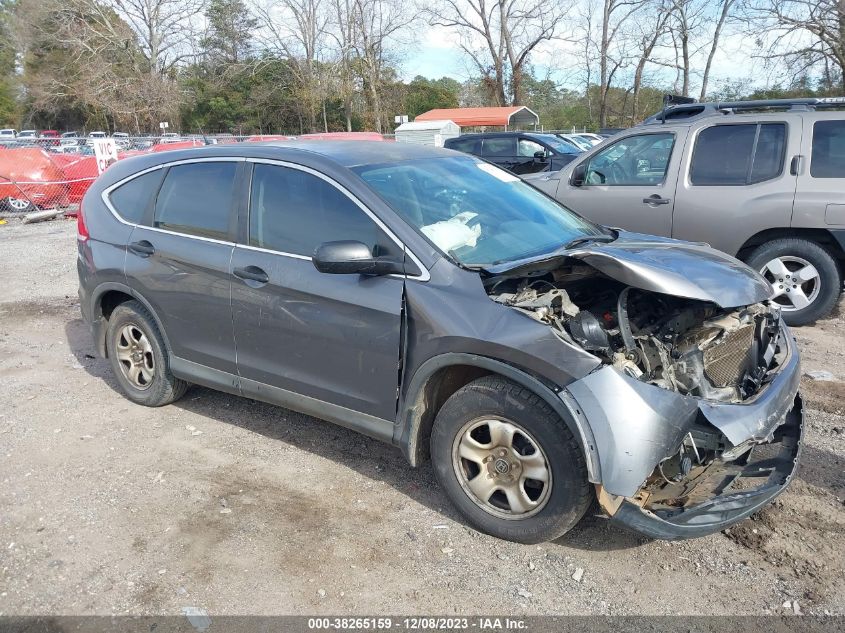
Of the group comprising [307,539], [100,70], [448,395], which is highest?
[100,70]

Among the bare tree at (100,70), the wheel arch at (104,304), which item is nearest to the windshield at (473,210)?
the wheel arch at (104,304)

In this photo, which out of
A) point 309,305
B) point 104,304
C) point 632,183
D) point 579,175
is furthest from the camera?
point 579,175

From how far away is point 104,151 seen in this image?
15039mm

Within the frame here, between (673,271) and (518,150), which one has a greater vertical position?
(518,150)

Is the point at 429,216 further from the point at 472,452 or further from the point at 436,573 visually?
the point at 436,573

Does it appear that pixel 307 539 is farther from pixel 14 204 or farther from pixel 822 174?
pixel 14 204


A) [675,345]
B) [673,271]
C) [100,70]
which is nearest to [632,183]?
[673,271]

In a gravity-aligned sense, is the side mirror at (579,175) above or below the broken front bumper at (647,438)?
above

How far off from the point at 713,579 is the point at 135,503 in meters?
2.95

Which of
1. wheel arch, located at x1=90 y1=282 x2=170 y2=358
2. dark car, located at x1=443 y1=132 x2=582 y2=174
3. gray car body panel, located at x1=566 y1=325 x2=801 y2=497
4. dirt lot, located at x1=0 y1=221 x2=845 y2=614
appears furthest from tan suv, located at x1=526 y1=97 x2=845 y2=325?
dark car, located at x1=443 y1=132 x2=582 y2=174

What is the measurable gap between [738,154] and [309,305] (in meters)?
4.83

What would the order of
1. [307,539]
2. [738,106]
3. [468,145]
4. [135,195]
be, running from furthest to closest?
[468,145]
[738,106]
[135,195]
[307,539]

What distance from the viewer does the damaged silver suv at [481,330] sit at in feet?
9.24

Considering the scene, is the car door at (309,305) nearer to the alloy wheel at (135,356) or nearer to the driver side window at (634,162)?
the alloy wheel at (135,356)
